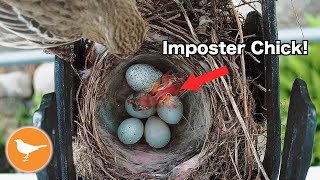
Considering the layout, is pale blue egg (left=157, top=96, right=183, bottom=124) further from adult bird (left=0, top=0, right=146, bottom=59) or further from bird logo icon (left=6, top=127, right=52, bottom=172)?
bird logo icon (left=6, top=127, right=52, bottom=172)

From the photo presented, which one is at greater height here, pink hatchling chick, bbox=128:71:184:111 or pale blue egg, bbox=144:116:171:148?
pink hatchling chick, bbox=128:71:184:111

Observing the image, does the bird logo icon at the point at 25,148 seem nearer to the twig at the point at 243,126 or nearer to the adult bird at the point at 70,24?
the adult bird at the point at 70,24

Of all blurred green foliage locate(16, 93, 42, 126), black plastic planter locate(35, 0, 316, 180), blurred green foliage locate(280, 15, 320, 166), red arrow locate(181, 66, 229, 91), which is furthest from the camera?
blurred green foliage locate(16, 93, 42, 126)

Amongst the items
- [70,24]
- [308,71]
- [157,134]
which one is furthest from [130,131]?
[308,71]

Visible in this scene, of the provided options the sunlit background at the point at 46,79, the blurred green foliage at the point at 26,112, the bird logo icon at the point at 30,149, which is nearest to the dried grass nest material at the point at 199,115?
the bird logo icon at the point at 30,149

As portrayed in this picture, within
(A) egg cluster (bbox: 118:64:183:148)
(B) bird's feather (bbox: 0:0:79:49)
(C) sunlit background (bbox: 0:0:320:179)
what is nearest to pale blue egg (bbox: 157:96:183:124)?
(A) egg cluster (bbox: 118:64:183:148)

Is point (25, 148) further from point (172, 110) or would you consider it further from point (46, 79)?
point (46, 79)

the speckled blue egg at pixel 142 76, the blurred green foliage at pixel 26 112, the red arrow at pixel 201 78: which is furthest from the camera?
the blurred green foliage at pixel 26 112
